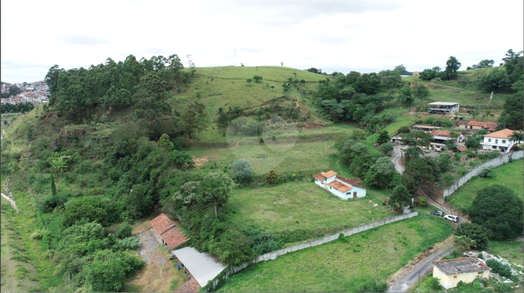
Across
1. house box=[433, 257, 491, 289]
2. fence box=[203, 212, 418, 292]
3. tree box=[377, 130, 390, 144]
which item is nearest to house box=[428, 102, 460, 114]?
tree box=[377, 130, 390, 144]

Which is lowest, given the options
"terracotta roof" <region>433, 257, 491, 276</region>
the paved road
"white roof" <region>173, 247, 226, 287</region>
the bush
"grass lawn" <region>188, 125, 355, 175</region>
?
"white roof" <region>173, 247, 226, 287</region>

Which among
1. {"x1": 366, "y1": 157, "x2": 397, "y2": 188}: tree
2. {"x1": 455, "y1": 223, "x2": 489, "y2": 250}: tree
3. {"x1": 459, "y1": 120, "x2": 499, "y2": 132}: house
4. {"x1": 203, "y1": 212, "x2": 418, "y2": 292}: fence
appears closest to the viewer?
{"x1": 203, "y1": 212, "x2": 418, "y2": 292}: fence

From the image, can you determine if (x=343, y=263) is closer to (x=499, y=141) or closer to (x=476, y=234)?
(x=476, y=234)

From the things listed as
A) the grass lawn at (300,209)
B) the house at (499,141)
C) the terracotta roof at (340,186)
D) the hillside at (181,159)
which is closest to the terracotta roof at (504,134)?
the house at (499,141)

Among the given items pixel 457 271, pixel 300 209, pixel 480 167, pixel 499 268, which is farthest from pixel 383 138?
pixel 457 271

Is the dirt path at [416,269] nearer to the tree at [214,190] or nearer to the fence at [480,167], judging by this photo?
the fence at [480,167]

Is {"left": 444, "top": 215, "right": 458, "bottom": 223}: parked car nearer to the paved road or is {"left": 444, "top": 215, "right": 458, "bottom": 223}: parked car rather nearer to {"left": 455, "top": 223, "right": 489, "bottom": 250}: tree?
{"left": 455, "top": 223, "right": 489, "bottom": 250}: tree

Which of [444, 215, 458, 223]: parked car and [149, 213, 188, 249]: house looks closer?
[149, 213, 188, 249]: house

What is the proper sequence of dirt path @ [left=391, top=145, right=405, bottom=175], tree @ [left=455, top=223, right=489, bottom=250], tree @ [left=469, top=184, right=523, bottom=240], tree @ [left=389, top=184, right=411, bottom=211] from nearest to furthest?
tree @ [left=455, top=223, right=489, bottom=250], tree @ [left=469, top=184, right=523, bottom=240], tree @ [left=389, top=184, right=411, bottom=211], dirt path @ [left=391, top=145, right=405, bottom=175]
